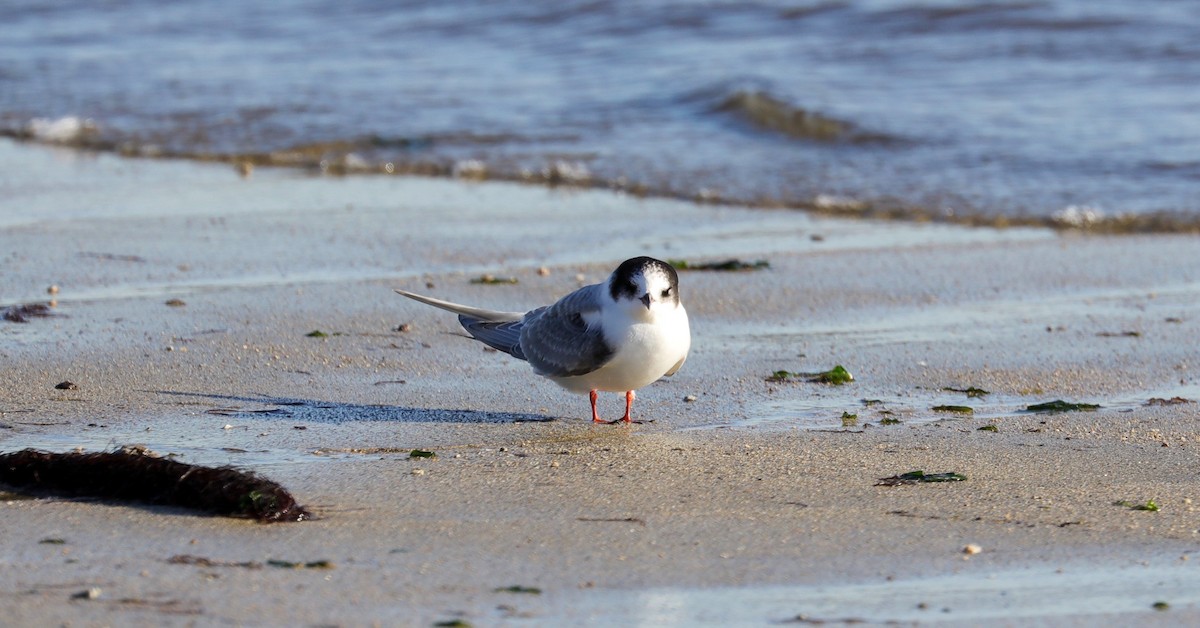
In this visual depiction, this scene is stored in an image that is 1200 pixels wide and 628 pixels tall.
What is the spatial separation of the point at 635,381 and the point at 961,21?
38.9 ft

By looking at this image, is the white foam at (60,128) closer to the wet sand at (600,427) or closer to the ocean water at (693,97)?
the ocean water at (693,97)

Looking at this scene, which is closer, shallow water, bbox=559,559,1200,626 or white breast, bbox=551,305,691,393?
shallow water, bbox=559,559,1200,626

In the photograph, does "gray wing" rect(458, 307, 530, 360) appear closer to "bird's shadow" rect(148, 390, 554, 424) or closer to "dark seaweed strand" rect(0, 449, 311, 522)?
"bird's shadow" rect(148, 390, 554, 424)

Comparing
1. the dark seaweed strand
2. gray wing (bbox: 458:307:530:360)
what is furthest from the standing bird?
the dark seaweed strand

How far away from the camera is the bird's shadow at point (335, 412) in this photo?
4.78m

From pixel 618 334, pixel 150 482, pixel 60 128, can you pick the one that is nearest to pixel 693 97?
pixel 60 128

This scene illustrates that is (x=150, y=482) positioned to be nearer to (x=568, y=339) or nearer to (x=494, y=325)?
(x=568, y=339)

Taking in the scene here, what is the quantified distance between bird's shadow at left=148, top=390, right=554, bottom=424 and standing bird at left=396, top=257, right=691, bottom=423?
236 mm

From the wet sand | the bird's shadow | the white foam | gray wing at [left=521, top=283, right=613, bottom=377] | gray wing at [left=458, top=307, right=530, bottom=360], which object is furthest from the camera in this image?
the white foam

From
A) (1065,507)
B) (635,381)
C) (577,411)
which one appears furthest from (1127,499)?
(577,411)

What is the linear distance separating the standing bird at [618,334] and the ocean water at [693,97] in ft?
14.6

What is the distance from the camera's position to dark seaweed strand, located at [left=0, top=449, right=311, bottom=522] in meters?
3.68

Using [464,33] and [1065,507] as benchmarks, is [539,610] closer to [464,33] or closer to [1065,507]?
[1065,507]

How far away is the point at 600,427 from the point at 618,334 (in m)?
0.41
